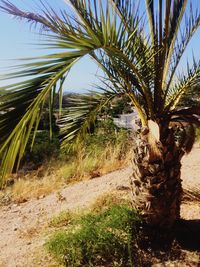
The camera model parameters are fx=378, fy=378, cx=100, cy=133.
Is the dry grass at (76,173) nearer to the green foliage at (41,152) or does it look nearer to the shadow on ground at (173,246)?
the green foliage at (41,152)

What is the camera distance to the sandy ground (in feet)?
16.2

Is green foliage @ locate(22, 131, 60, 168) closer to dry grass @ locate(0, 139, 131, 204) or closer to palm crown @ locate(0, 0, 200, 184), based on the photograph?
dry grass @ locate(0, 139, 131, 204)

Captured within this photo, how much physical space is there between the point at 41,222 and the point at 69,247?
1993 mm

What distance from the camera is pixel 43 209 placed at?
6.59m

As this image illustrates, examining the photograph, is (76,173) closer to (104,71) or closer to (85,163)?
(85,163)

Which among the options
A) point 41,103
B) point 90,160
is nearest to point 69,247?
point 41,103

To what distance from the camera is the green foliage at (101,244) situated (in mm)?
4047

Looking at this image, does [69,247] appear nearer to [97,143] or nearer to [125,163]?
[125,163]

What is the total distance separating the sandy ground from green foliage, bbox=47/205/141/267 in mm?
666

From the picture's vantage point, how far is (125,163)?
8.82 metres

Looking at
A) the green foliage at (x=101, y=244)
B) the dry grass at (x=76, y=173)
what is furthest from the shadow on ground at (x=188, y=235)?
the dry grass at (x=76, y=173)

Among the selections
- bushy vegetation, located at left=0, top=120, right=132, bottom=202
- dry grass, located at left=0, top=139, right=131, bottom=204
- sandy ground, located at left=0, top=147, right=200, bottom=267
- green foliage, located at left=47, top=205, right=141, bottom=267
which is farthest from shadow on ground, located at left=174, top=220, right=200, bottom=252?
dry grass, located at left=0, top=139, right=131, bottom=204

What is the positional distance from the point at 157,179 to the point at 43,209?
308 centimetres

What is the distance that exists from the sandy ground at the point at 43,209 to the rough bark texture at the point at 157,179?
969 mm
